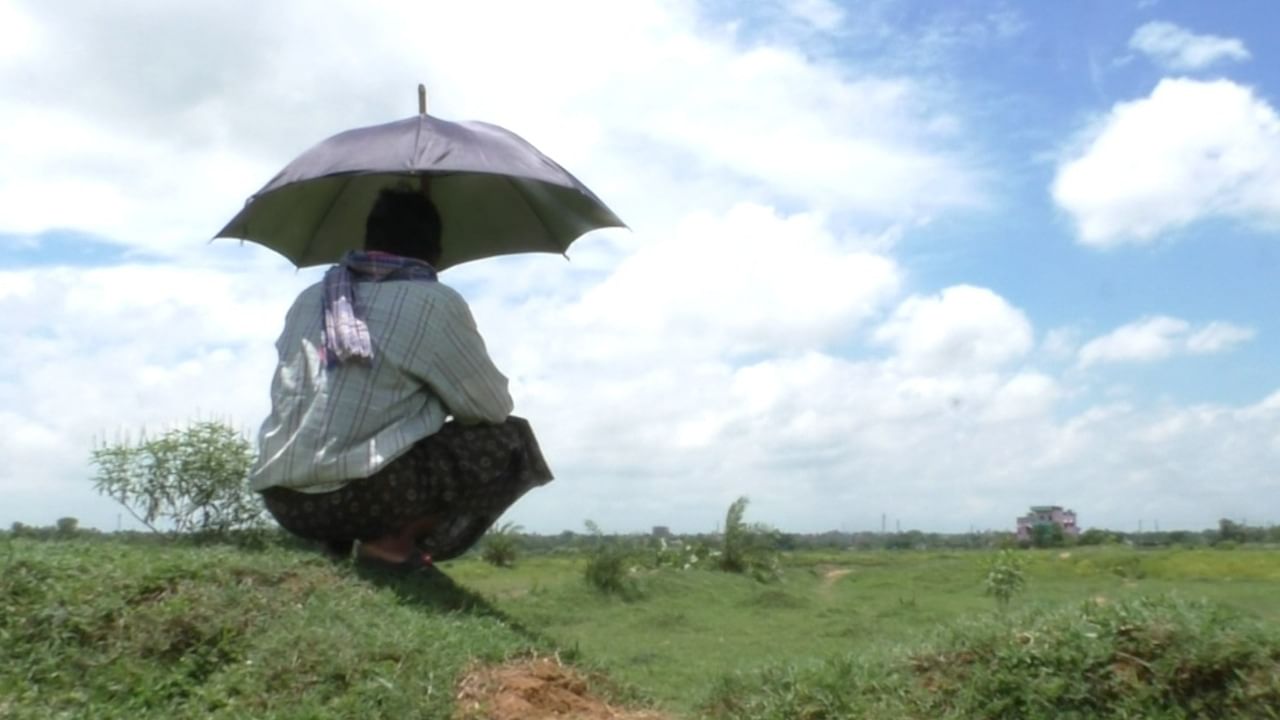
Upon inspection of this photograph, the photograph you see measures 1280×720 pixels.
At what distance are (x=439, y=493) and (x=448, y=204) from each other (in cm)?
174

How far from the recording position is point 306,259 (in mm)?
7137

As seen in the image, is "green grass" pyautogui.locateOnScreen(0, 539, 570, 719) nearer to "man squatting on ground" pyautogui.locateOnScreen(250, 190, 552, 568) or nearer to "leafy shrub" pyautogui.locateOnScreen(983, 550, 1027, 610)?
"man squatting on ground" pyautogui.locateOnScreen(250, 190, 552, 568)

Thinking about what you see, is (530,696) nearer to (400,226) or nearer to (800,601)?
(400,226)

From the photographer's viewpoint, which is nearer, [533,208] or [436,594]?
[436,594]

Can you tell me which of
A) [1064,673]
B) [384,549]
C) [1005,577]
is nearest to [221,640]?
[384,549]

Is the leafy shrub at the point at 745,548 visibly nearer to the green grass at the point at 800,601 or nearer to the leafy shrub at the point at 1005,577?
the green grass at the point at 800,601

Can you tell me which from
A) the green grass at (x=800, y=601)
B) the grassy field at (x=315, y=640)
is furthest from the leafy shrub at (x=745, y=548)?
the grassy field at (x=315, y=640)

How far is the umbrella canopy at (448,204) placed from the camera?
19.7 ft

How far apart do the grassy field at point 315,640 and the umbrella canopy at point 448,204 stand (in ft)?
5.34

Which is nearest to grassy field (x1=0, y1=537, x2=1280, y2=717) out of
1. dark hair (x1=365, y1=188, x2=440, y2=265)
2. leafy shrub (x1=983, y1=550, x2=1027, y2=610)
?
leafy shrub (x1=983, y1=550, x2=1027, y2=610)

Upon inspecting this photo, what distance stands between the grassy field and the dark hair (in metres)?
1.37

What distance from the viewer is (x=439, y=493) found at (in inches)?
230

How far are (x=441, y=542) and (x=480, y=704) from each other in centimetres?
151

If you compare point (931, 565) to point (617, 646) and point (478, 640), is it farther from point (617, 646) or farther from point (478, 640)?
point (478, 640)
